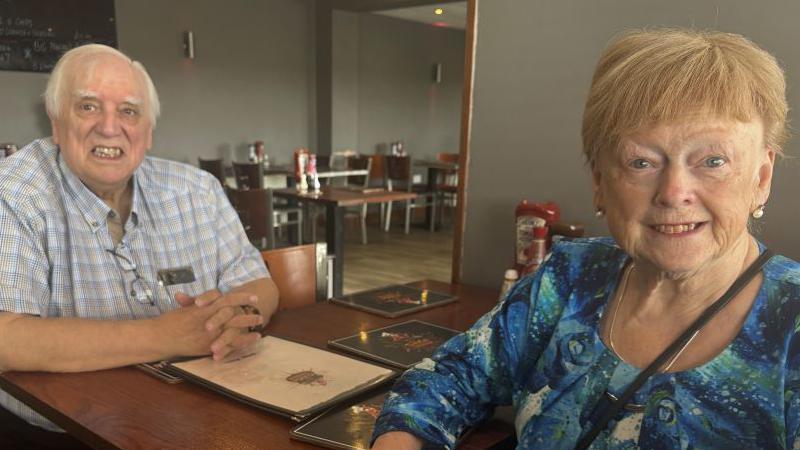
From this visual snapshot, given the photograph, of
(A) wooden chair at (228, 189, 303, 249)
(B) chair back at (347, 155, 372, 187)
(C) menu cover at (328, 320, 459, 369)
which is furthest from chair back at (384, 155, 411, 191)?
(C) menu cover at (328, 320, 459, 369)

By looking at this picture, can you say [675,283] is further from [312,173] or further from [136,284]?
[312,173]

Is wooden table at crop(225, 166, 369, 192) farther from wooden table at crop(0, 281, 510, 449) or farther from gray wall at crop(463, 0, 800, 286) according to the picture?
wooden table at crop(0, 281, 510, 449)

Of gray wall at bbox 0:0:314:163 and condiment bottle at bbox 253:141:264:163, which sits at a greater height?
gray wall at bbox 0:0:314:163

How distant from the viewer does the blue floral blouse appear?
0.88 m

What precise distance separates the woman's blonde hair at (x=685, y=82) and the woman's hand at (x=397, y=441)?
23.2 inches

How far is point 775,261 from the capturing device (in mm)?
965

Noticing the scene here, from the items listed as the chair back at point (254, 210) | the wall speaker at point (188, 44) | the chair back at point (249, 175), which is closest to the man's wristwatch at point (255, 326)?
the chair back at point (254, 210)

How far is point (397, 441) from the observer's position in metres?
1.05

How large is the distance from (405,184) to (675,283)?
7.30 metres

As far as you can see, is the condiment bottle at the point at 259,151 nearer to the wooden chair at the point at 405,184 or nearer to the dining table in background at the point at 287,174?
the dining table in background at the point at 287,174

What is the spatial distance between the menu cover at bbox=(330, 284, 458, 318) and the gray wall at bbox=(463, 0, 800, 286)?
0.31 m

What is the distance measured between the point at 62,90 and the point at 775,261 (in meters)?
1.74

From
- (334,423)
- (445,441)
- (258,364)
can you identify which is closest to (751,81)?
(445,441)

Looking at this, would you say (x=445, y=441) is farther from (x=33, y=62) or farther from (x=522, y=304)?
(x=33, y=62)
